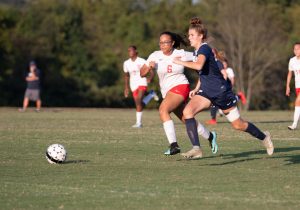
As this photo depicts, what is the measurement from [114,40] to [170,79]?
149 ft

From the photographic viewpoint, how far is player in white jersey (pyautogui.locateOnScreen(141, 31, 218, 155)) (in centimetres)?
1405

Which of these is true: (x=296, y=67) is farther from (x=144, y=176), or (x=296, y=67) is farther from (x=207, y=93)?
(x=144, y=176)

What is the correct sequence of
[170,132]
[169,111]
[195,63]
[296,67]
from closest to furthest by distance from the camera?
[195,63], [170,132], [169,111], [296,67]

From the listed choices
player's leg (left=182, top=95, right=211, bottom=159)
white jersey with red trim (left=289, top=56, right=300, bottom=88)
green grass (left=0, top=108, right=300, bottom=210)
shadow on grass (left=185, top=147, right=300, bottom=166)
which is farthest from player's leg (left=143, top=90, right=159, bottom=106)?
player's leg (left=182, top=95, right=211, bottom=159)

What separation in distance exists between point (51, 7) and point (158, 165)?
47.4 meters

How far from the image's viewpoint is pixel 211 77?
12664 millimetres

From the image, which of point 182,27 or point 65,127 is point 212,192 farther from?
point 182,27

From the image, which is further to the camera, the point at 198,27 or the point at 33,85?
the point at 33,85

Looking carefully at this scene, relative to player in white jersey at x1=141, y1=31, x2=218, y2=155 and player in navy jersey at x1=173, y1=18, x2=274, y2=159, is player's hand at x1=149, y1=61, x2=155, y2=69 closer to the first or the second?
player in white jersey at x1=141, y1=31, x2=218, y2=155

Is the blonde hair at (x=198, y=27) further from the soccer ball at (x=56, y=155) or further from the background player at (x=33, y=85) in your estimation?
the background player at (x=33, y=85)

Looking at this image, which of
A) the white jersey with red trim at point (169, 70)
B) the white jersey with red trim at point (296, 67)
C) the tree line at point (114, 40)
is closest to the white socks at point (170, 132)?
the white jersey with red trim at point (169, 70)

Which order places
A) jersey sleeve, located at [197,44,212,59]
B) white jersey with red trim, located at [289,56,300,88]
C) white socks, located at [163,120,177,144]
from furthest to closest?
white jersey with red trim, located at [289,56,300,88] → white socks, located at [163,120,177,144] → jersey sleeve, located at [197,44,212,59]

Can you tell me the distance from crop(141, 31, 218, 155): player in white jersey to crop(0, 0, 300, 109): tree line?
35.5 m

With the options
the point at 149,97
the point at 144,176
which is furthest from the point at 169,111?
the point at 149,97
